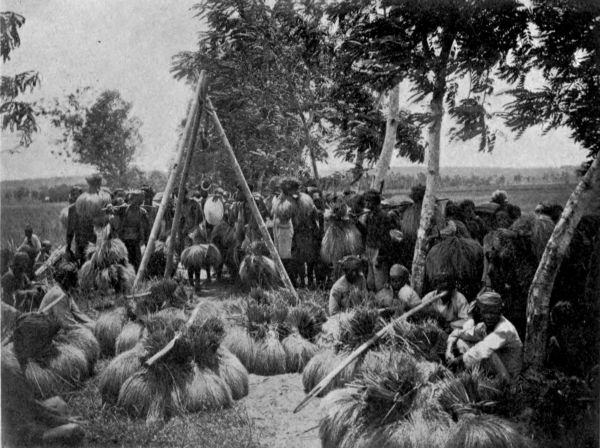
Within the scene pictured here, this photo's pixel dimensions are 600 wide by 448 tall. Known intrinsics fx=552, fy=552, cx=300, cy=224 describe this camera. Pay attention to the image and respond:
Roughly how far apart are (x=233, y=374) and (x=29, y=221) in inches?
215

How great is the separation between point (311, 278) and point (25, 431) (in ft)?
18.4

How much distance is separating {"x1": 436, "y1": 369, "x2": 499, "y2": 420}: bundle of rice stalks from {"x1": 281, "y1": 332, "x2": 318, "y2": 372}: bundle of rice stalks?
2.39 m

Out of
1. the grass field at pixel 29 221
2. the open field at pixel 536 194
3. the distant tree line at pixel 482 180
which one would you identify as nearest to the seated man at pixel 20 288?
the grass field at pixel 29 221

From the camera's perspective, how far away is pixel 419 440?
3.51 metres

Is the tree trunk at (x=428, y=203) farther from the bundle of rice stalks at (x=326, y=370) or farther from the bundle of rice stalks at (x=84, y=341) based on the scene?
the bundle of rice stalks at (x=84, y=341)

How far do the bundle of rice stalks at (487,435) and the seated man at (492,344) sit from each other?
58 centimetres

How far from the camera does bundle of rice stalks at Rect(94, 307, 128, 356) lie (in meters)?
6.31

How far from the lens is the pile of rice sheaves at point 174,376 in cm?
466

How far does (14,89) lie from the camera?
5133 mm

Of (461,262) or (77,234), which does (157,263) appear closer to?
(77,234)

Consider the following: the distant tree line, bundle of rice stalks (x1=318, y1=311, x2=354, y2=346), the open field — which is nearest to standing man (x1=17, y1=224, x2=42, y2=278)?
bundle of rice stalks (x1=318, y1=311, x2=354, y2=346)

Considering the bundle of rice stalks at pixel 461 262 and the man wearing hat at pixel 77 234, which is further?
the man wearing hat at pixel 77 234

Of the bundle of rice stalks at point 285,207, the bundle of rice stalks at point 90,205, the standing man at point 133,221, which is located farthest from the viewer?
the standing man at point 133,221

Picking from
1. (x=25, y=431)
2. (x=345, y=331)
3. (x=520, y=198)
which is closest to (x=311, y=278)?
(x=520, y=198)
